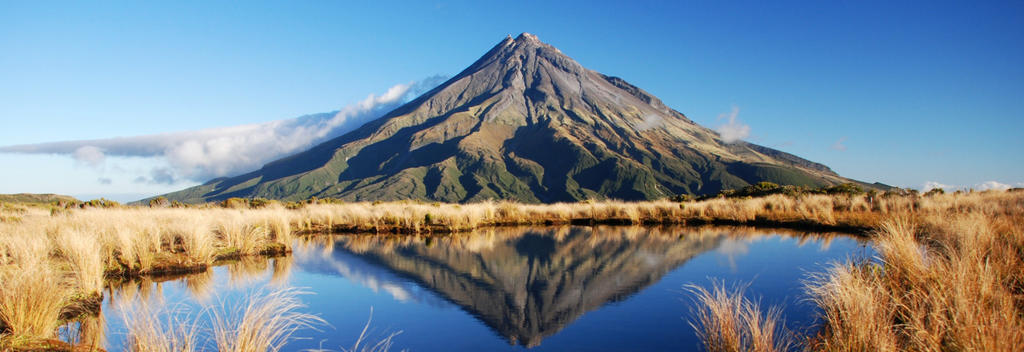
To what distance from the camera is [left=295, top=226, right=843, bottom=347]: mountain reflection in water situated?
8805 mm

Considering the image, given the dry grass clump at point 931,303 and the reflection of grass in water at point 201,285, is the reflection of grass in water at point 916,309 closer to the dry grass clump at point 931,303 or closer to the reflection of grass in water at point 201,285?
the dry grass clump at point 931,303

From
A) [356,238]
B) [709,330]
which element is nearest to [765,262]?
[709,330]

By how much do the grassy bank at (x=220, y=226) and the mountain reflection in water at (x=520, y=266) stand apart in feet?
6.75

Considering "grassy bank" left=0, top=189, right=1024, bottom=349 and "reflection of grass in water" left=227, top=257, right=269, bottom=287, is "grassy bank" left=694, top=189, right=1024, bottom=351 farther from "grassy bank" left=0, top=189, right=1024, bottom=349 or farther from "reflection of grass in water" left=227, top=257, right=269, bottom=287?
"reflection of grass in water" left=227, top=257, right=269, bottom=287

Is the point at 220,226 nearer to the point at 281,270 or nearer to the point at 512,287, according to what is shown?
the point at 281,270

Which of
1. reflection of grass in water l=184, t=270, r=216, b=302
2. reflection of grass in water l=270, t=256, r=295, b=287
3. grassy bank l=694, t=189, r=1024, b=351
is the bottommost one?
reflection of grass in water l=184, t=270, r=216, b=302

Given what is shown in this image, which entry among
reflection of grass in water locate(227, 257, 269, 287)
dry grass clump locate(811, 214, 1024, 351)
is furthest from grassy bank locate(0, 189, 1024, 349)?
dry grass clump locate(811, 214, 1024, 351)

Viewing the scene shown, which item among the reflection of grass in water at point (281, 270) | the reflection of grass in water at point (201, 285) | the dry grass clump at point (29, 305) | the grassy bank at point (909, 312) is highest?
Result: the grassy bank at point (909, 312)

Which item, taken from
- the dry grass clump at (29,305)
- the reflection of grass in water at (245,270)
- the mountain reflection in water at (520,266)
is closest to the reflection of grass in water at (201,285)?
the reflection of grass in water at (245,270)

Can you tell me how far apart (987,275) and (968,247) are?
88.8 inches

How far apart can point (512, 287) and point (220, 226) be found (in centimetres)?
946

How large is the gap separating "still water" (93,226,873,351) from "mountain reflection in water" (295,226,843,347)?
0.03 meters

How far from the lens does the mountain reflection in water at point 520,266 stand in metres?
8.80

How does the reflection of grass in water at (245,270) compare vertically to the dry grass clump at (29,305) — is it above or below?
below
